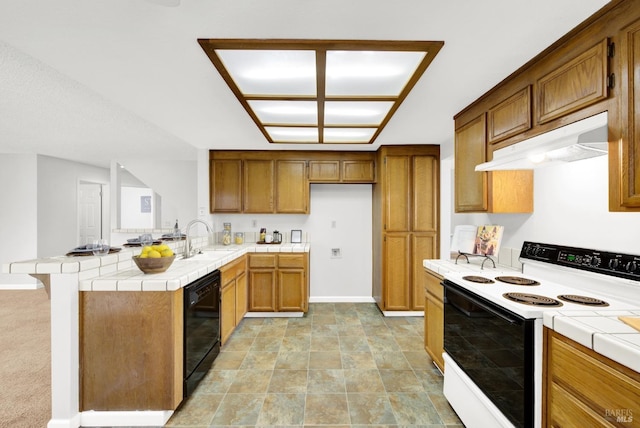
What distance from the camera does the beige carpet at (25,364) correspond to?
1.85 metres

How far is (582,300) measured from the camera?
1.36 metres

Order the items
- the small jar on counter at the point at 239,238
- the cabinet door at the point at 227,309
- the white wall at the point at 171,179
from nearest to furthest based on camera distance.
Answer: the cabinet door at the point at 227,309
the small jar on counter at the point at 239,238
the white wall at the point at 171,179

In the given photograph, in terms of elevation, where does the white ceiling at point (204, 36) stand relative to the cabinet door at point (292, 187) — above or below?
above

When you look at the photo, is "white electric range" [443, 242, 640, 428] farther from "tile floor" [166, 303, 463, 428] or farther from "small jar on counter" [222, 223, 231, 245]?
"small jar on counter" [222, 223, 231, 245]

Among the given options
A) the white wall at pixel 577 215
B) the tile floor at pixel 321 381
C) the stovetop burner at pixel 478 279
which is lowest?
the tile floor at pixel 321 381

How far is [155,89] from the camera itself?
203 centimetres

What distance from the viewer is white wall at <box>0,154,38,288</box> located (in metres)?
4.61

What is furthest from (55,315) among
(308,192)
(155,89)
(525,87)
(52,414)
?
(525,87)

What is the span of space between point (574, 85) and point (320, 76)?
134 cm

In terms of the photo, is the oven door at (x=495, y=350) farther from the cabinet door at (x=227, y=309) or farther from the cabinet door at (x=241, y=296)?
the cabinet door at (x=241, y=296)

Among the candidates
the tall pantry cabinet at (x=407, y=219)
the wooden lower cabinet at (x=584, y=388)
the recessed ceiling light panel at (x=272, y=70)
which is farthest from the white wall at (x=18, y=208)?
the wooden lower cabinet at (x=584, y=388)

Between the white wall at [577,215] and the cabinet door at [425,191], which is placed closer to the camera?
the white wall at [577,215]

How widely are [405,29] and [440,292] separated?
1835 millimetres

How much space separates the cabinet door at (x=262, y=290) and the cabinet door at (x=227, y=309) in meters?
0.58
